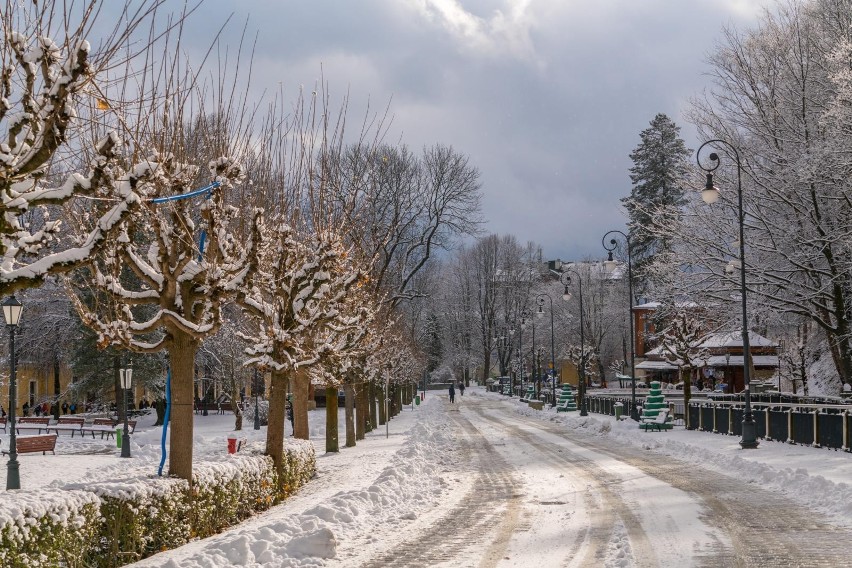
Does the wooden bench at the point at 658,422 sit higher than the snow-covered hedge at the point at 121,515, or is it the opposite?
the snow-covered hedge at the point at 121,515

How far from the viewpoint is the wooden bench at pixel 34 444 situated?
27.3 m

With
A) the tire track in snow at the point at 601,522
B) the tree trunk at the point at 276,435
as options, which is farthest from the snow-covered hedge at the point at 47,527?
the tree trunk at the point at 276,435

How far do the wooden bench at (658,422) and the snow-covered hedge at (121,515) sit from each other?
19687 millimetres

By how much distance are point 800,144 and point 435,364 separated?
89278 millimetres

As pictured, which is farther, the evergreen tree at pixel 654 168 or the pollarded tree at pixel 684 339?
the evergreen tree at pixel 654 168

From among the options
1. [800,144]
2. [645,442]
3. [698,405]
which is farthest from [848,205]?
[645,442]

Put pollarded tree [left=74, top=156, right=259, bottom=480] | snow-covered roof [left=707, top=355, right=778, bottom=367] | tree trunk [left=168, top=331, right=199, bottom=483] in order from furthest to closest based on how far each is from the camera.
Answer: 1. snow-covered roof [left=707, top=355, right=778, bottom=367]
2. tree trunk [left=168, top=331, right=199, bottom=483]
3. pollarded tree [left=74, top=156, right=259, bottom=480]

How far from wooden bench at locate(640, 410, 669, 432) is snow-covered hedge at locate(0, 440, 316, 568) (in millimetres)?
19687

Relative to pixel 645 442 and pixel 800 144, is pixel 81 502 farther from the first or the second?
pixel 800 144

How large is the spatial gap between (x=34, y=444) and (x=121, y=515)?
20414 mm

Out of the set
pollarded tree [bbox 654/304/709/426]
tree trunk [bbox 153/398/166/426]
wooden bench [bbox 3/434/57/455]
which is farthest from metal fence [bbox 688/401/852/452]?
tree trunk [bbox 153/398/166/426]

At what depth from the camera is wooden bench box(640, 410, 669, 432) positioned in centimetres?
3048

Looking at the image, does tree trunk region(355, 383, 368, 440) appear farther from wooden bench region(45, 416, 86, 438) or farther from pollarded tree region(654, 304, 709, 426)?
pollarded tree region(654, 304, 709, 426)

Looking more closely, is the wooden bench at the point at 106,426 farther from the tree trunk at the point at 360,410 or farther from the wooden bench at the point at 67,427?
the tree trunk at the point at 360,410
